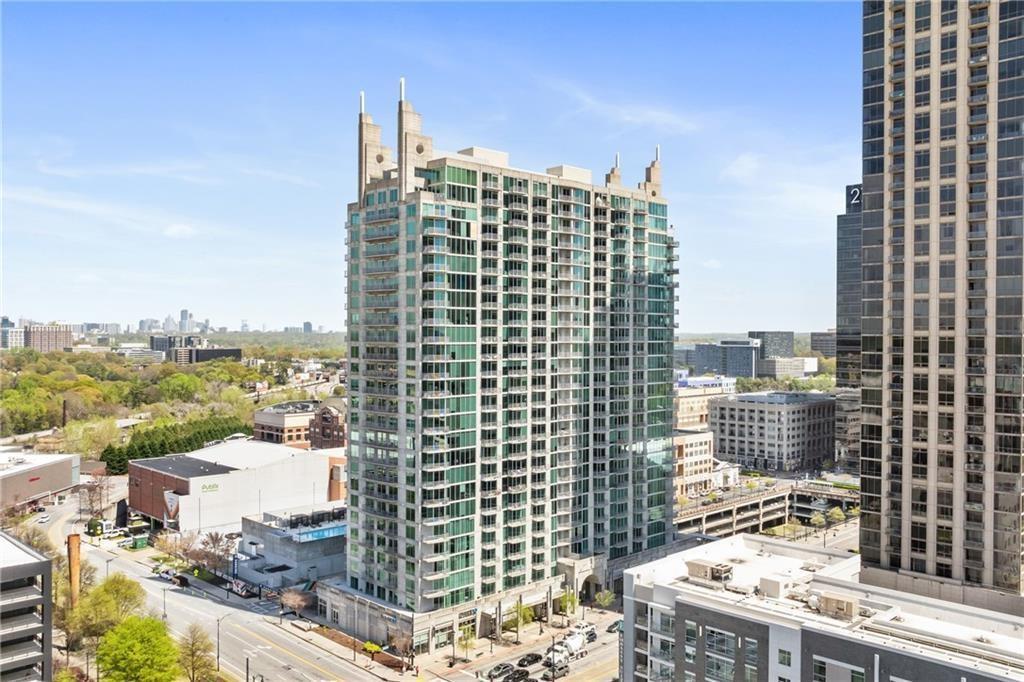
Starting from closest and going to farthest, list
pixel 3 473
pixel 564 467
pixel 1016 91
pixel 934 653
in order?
pixel 934 653 → pixel 1016 91 → pixel 564 467 → pixel 3 473

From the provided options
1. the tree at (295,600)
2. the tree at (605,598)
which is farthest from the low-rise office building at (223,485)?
the tree at (605,598)

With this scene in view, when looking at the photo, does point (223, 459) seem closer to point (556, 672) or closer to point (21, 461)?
point (21, 461)

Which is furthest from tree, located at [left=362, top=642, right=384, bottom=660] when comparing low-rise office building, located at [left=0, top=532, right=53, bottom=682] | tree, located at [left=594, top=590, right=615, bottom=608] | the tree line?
the tree line

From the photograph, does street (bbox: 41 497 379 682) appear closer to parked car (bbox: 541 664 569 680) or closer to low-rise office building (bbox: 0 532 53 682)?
parked car (bbox: 541 664 569 680)

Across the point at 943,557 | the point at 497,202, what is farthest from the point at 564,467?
the point at 943,557

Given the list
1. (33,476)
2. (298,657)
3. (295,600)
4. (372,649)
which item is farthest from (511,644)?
(33,476)

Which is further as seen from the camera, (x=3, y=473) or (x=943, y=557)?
(x=3, y=473)

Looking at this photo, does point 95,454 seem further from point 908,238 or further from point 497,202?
point 908,238
